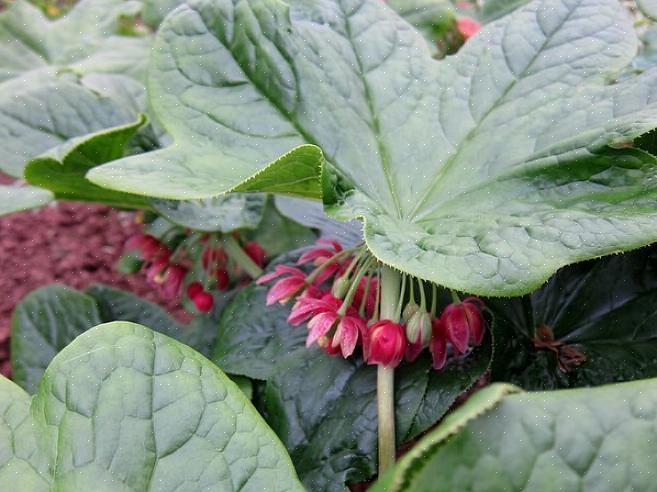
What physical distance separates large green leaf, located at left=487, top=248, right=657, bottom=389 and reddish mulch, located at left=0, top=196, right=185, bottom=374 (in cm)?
151

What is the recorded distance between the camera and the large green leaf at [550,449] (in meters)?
0.57

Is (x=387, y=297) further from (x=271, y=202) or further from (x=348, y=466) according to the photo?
(x=271, y=202)

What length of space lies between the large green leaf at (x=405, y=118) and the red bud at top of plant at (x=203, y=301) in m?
0.53

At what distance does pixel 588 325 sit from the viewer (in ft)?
3.60

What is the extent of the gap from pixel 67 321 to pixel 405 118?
87cm

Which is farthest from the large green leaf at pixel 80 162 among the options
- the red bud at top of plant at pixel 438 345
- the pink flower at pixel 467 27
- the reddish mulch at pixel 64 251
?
the reddish mulch at pixel 64 251

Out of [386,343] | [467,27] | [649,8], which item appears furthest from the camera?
[467,27]

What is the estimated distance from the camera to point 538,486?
0.57 meters

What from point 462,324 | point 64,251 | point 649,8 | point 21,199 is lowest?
point 64,251

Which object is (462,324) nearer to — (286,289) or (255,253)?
(286,289)

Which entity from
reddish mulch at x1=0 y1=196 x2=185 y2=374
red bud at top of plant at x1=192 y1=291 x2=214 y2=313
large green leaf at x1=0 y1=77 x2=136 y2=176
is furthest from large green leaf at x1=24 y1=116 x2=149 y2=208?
reddish mulch at x1=0 y1=196 x2=185 y2=374

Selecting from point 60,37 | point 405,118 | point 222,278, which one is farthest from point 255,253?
point 60,37

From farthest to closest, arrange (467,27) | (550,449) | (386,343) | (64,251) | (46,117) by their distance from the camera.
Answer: (64,251) < (467,27) < (46,117) < (386,343) < (550,449)

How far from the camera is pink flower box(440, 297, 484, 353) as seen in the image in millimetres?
972
